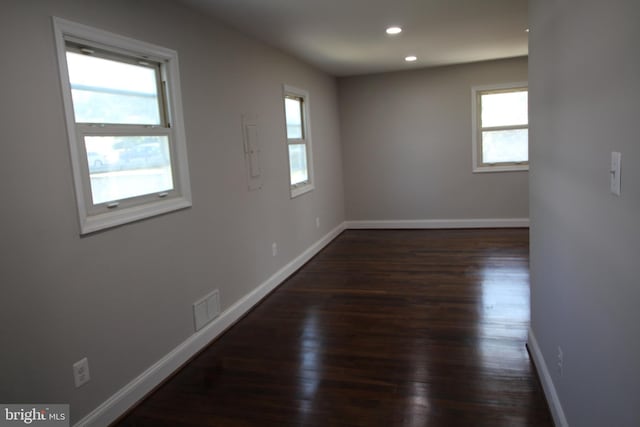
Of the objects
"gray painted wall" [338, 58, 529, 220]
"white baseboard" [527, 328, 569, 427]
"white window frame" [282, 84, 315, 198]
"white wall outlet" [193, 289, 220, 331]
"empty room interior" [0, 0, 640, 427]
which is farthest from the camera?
"gray painted wall" [338, 58, 529, 220]

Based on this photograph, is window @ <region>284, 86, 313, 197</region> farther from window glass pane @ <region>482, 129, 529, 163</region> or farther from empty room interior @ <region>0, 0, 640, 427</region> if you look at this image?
window glass pane @ <region>482, 129, 529, 163</region>

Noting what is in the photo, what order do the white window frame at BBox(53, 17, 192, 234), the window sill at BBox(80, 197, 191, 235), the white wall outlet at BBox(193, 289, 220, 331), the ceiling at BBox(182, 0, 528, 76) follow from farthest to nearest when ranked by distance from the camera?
the ceiling at BBox(182, 0, 528, 76) < the white wall outlet at BBox(193, 289, 220, 331) < the window sill at BBox(80, 197, 191, 235) < the white window frame at BBox(53, 17, 192, 234)

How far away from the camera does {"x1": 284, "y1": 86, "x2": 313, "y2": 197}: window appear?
17.3 feet

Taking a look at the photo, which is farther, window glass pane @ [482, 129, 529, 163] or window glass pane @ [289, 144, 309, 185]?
window glass pane @ [482, 129, 529, 163]

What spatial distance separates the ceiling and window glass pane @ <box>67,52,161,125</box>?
28.0 inches

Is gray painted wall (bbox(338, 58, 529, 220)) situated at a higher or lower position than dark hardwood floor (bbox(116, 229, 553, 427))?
higher

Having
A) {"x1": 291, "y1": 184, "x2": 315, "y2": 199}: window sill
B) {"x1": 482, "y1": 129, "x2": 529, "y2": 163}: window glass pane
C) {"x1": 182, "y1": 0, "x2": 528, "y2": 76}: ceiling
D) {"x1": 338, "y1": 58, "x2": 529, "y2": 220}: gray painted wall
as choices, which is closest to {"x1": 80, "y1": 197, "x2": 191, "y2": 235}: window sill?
{"x1": 182, "y1": 0, "x2": 528, "y2": 76}: ceiling

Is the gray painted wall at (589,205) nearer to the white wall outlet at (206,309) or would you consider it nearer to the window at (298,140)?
the white wall outlet at (206,309)

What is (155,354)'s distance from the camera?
281 centimetres

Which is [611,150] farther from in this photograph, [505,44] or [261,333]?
[505,44]

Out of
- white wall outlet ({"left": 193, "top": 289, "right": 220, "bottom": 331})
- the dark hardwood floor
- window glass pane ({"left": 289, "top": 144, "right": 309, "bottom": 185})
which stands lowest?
the dark hardwood floor

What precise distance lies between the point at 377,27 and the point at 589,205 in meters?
3.08

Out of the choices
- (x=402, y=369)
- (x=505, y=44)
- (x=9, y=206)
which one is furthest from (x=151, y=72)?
(x=505, y=44)

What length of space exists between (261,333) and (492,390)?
1708 millimetres
